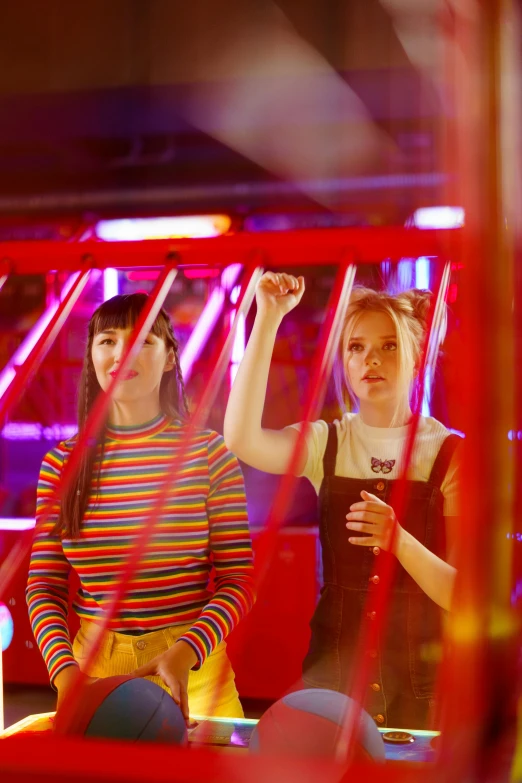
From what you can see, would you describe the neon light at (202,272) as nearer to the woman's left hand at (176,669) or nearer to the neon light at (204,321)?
the neon light at (204,321)

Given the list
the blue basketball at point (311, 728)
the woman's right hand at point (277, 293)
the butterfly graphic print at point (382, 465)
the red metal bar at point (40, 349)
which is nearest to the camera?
the blue basketball at point (311, 728)

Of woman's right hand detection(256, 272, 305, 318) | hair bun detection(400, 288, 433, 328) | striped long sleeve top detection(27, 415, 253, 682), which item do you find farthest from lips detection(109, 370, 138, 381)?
hair bun detection(400, 288, 433, 328)

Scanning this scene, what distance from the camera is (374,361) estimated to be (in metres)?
1.40

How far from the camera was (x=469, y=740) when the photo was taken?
2.97 feet

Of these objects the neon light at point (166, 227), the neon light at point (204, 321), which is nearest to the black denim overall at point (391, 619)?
the neon light at point (204, 321)

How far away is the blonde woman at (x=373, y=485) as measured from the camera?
1312 millimetres

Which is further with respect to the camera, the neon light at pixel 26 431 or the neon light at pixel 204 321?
the neon light at pixel 26 431

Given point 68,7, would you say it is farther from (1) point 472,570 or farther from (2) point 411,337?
(1) point 472,570

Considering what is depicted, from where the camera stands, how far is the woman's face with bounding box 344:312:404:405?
4.56ft

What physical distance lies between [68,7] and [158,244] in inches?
46.6

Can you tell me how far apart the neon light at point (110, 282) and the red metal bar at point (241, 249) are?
62mm

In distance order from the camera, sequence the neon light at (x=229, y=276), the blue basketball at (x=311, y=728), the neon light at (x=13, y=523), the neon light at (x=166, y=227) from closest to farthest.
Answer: the blue basketball at (x=311, y=728)
the neon light at (x=229, y=276)
the neon light at (x=13, y=523)
the neon light at (x=166, y=227)

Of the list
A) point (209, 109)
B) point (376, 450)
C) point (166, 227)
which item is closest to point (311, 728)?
point (376, 450)

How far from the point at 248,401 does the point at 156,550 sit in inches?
12.0
